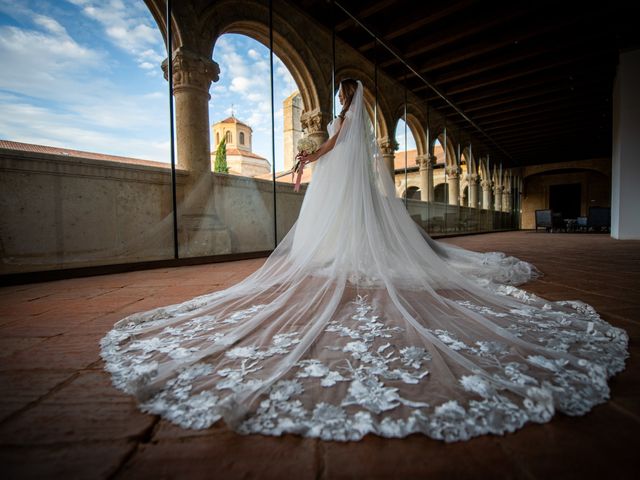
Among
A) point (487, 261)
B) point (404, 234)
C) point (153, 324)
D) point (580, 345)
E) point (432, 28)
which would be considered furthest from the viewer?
point (432, 28)

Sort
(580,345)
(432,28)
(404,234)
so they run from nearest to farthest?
(580,345)
(404,234)
(432,28)

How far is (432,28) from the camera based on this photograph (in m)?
5.64

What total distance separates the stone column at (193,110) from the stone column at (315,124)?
2.22 m

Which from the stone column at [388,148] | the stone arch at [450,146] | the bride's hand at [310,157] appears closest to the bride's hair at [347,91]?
the bride's hand at [310,157]

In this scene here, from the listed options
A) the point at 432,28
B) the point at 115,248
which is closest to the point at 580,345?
the point at 115,248

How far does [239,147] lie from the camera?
30953 millimetres

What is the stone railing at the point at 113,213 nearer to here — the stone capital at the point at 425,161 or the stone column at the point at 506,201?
the stone capital at the point at 425,161

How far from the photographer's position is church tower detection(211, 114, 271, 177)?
28.9m

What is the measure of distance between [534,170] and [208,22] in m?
22.4

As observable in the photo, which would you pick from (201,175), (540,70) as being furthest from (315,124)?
(540,70)

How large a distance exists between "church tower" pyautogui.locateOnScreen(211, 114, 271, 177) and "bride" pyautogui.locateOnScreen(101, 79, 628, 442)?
2878cm

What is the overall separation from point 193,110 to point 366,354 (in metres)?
4.09

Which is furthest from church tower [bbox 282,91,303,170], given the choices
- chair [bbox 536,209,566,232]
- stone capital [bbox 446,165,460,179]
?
chair [bbox 536,209,566,232]

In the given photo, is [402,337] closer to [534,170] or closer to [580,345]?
[580,345]
